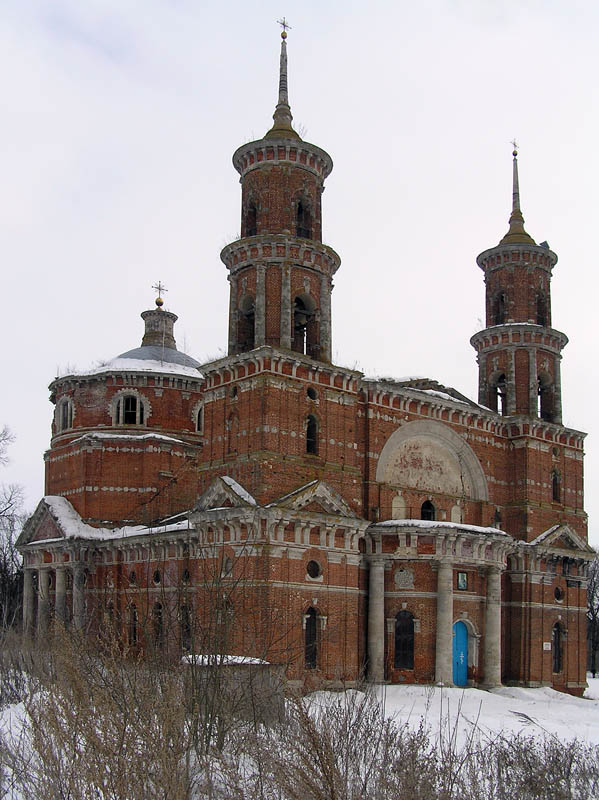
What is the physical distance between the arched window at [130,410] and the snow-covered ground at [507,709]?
20.1m

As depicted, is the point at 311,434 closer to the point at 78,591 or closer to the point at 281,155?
the point at 281,155

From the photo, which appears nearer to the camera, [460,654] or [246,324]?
[460,654]

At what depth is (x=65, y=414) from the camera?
48031 millimetres

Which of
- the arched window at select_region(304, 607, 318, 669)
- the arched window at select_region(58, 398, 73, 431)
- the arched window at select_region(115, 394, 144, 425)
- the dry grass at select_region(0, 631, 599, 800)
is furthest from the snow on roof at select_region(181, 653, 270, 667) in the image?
the arched window at select_region(58, 398, 73, 431)

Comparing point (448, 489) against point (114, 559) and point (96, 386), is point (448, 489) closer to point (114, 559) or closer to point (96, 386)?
point (114, 559)

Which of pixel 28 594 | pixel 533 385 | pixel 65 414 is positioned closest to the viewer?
pixel 533 385

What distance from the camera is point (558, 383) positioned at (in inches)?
1727

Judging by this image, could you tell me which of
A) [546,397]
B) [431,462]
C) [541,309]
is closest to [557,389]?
[546,397]

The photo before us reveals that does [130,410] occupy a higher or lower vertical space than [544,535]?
higher

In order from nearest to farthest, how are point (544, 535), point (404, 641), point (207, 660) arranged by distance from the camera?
point (207, 660), point (404, 641), point (544, 535)

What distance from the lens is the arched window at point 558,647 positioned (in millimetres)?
40625

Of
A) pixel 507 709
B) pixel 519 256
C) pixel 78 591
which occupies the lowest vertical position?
pixel 507 709

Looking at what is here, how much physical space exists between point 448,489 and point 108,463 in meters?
16.7

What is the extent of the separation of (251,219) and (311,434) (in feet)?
30.7
